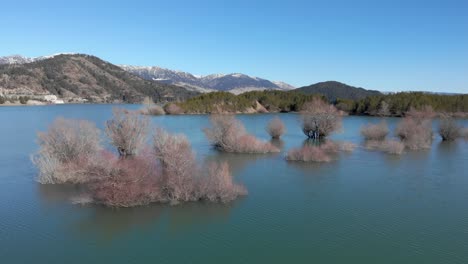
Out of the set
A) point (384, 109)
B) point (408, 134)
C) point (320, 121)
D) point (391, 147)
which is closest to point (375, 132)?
point (408, 134)

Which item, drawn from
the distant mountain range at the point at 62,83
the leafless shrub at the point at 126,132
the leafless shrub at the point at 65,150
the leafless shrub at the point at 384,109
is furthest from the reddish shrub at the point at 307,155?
the distant mountain range at the point at 62,83

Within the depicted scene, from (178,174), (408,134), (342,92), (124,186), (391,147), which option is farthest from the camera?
(342,92)

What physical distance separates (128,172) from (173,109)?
245ft

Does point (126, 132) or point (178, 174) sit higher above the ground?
point (126, 132)

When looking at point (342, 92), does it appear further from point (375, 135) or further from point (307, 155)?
point (307, 155)

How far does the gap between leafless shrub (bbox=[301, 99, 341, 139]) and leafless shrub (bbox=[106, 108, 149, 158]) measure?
23961 millimetres

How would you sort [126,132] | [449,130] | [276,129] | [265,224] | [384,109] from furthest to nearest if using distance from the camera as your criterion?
1. [384,109]
2. [449,130]
3. [276,129]
4. [126,132]
5. [265,224]

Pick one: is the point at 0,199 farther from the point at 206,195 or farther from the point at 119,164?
the point at 206,195

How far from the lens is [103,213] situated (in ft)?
62.7

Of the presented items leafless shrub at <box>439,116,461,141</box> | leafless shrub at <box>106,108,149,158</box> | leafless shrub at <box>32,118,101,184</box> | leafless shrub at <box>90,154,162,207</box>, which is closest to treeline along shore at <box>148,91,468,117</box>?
leafless shrub at <box>439,116,461,141</box>

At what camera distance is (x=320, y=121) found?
48438 mm

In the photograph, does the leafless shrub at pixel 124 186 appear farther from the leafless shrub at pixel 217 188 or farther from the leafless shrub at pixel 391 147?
the leafless shrub at pixel 391 147

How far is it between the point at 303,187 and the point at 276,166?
6.70m

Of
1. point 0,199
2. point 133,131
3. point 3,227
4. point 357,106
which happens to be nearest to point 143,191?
point 3,227
